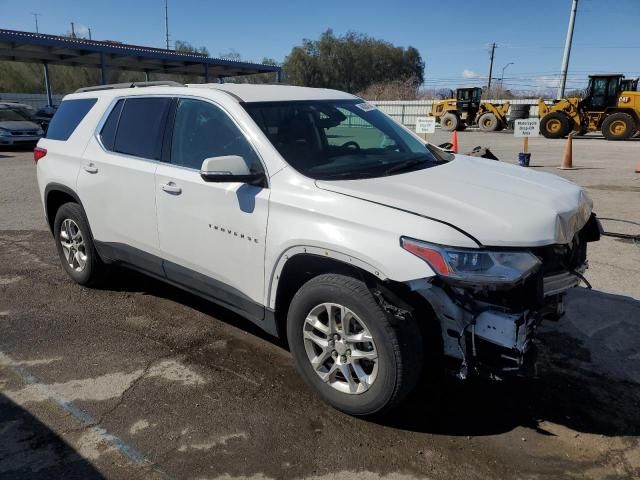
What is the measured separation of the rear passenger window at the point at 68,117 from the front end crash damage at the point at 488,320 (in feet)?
12.2

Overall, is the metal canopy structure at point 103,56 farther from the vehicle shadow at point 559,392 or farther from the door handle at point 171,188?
the vehicle shadow at point 559,392

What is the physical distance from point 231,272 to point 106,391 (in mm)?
1092

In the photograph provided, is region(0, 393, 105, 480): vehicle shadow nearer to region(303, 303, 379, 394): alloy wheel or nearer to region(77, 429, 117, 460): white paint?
region(77, 429, 117, 460): white paint

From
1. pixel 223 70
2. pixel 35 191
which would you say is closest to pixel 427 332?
pixel 35 191

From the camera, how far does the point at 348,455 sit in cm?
280

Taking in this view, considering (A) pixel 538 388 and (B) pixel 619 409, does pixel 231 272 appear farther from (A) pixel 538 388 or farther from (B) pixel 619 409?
(B) pixel 619 409

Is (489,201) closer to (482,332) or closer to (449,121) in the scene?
(482,332)

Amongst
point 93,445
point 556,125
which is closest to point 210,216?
point 93,445

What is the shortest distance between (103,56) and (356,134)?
28.5 m

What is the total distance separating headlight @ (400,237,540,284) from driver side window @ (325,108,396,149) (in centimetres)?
150

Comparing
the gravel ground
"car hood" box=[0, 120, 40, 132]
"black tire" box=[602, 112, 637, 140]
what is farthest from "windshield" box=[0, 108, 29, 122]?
"black tire" box=[602, 112, 637, 140]

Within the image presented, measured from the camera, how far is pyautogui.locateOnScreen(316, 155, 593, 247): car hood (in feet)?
8.87

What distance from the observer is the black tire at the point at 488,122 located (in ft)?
99.1

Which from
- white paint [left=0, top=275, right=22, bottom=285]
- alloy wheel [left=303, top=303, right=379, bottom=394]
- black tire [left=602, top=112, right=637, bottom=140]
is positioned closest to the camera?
alloy wheel [left=303, top=303, right=379, bottom=394]
